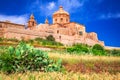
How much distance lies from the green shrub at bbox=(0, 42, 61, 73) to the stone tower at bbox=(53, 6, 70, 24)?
43.4 metres

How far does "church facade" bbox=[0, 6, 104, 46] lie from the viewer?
39.9 meters

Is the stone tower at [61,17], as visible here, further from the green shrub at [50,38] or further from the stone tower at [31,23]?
the green shrub at [50,38]

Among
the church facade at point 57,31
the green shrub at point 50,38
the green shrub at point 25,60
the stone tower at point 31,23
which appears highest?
the stone tower at point 31,23

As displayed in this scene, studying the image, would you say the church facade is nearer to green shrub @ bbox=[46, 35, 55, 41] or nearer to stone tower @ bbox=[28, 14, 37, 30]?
stone tower @ bbox=[28, 14, 37, 30]

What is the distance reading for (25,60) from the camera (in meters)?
6.60

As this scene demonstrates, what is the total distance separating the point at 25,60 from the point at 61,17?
44.0 meters

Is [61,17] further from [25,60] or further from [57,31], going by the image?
[25,60]

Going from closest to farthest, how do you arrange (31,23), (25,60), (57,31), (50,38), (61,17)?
1. (25,60)
2. (50,38)
3. (57,31)
4. (31,23)
5. (61,17)

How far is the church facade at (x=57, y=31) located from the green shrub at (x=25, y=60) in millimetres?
32131

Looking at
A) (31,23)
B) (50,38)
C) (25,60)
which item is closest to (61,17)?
(31,23)

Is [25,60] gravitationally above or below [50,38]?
below

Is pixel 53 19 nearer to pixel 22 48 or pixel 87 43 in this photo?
pixel 87 43

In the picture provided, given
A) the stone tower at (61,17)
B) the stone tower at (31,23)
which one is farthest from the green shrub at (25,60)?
the stone tower at (61,17)

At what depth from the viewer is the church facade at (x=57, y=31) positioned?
39.9 m
